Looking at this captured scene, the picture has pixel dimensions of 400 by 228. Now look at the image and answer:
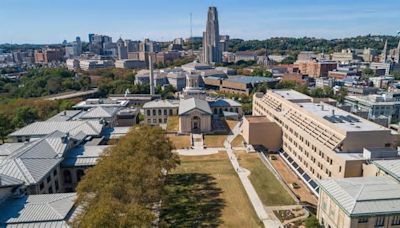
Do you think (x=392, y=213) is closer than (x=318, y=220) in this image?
Yes

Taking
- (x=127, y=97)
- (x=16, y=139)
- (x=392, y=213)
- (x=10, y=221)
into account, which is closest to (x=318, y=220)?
(x=392, y=213)

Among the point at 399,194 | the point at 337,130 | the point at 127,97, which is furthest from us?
the point at 127,97

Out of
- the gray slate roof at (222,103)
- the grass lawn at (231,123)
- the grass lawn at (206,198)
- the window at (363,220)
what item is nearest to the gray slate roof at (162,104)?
the gray slate roof at (222,103)

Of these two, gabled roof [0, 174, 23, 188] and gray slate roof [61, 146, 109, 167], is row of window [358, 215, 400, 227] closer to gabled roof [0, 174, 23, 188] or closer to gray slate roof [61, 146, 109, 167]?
gray slate roof [61, 146, 109, 167]

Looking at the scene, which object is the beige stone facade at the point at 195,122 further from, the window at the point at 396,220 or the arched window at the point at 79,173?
the window at the point at 396,220

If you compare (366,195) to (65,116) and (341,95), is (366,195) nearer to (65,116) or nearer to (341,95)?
(65,116)

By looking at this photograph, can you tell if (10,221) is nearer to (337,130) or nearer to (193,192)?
(193,192)

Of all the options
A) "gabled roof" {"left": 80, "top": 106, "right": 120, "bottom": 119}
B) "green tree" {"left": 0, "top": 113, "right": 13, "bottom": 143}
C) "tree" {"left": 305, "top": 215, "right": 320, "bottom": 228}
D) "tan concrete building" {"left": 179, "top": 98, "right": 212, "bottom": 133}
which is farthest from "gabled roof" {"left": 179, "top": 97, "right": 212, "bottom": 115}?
"tree" {"left": 305, "top": 215, "right": 320, "bottom": 228}
